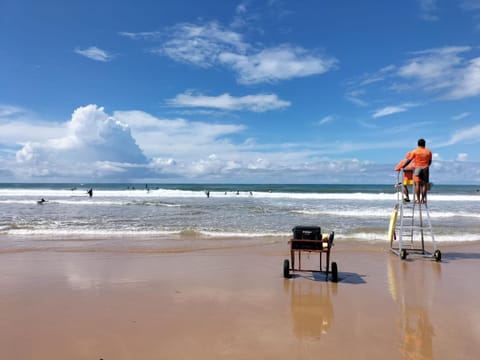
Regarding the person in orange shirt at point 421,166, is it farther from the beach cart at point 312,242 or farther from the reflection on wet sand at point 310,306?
the reflection on wet sand at point 310,306

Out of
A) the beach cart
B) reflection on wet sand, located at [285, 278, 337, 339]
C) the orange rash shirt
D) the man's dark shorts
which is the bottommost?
reflection on wet sand, located at [285, 278, 337, 339]

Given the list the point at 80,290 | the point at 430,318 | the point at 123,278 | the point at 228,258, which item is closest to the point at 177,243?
the point at 228,258

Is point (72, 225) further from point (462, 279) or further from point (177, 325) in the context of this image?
point (462, 279)

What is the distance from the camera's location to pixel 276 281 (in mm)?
6734

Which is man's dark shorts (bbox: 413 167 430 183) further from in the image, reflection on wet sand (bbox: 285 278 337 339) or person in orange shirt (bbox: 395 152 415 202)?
reflection on wet sand (bbox: 285 278 337 339)

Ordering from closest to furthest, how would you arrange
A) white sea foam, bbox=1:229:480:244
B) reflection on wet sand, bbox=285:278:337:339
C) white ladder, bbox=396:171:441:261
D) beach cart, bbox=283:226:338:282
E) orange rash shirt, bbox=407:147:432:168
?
1. reflection on wet sand, bbox=285:278:337:339
2. beach cart, bbox=283:226:338:282
3. white ladder, bbox=396:171:441:261
4. orange rash shirt, bbox=407:147:432:168
5. white sea foam, bbox=1:229:480:244

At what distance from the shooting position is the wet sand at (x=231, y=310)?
156 inches

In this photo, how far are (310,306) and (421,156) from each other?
5.64 m

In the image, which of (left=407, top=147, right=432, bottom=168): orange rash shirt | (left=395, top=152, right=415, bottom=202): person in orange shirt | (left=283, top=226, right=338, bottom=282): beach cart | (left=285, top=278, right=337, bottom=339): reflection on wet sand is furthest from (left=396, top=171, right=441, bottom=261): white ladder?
(left=285, top=278, right=337, bottom=339): reflection on wet sand

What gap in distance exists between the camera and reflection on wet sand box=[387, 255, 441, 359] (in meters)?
4.03

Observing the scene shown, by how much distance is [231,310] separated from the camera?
5.13m

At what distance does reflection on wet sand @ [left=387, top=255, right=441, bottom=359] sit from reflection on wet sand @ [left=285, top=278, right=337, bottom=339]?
986mm

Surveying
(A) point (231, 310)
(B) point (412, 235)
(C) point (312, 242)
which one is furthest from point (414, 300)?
(B) point (412, 235)

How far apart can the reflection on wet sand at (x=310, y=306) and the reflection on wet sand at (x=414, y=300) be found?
986 millimetres
